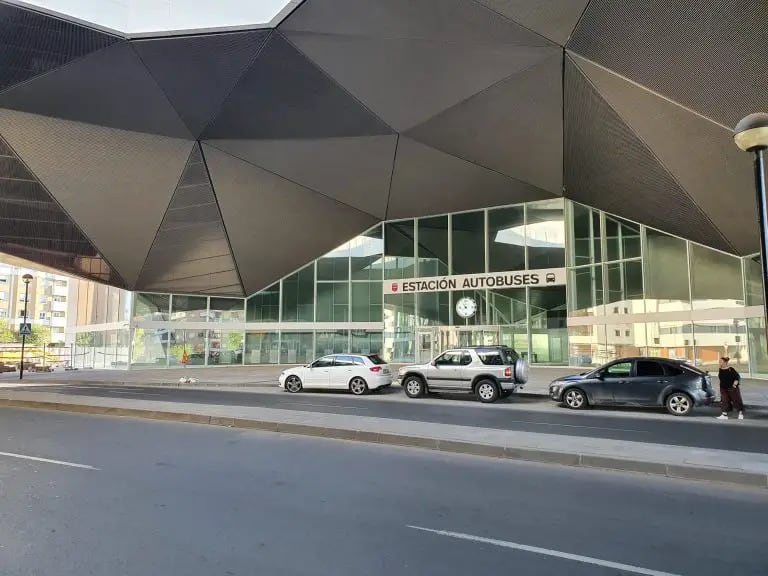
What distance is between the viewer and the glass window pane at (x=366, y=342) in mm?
32844

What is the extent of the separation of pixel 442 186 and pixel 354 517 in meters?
23.3

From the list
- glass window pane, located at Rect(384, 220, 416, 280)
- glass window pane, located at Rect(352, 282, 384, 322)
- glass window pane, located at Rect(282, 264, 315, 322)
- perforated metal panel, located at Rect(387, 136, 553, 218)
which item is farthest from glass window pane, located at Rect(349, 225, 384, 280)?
glass window pane, located at Rect(282, 264, 315, 322)

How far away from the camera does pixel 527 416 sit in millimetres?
13641

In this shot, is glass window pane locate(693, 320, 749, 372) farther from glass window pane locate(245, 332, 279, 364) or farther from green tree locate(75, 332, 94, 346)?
green tree locate(75, 332, 94, 346)

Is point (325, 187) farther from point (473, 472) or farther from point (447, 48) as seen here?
point (473, 472)

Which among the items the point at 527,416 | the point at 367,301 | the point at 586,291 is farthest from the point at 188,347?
the point at 527,416

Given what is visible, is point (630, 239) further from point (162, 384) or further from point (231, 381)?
point (162, 384)

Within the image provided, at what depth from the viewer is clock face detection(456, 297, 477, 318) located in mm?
29922

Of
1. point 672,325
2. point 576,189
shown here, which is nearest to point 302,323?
point 576,189

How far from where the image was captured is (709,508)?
6.07 m

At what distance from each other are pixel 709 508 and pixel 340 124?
19016 millimetres

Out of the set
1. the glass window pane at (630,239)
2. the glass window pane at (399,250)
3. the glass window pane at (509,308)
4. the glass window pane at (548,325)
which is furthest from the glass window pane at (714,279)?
the glass window pane at (399,250)

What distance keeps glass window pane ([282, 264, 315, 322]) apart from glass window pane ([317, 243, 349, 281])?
607 mm

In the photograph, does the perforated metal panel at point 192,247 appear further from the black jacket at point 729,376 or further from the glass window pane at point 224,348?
the black jacket at point 729,376
